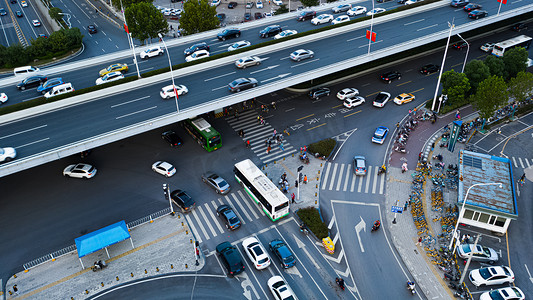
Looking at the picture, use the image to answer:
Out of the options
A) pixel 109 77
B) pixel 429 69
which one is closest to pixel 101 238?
pixel 109 77

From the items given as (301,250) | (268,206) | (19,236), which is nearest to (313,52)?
(268,206)

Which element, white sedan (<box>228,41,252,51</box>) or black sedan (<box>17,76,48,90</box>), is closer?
black sedan (<box>17,76,48,90</box>)

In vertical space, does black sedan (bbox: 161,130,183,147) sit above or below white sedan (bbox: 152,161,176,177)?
above

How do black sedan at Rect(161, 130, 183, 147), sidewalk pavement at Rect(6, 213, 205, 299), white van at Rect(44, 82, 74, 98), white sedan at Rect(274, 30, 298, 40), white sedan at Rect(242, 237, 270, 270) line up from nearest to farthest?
sidewalk pavement at Rect(6, 213, 205, 299) → white sedan at Rect(242, 237, 270, 270) → white van at Rect(44, 82, 74, 98) → black sedan at Rect(161, 130, 183, 147) → white sedan at Rect(274, 30, 298, 40)

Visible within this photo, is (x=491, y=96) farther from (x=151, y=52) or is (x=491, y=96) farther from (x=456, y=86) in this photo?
(x=151, y=52)

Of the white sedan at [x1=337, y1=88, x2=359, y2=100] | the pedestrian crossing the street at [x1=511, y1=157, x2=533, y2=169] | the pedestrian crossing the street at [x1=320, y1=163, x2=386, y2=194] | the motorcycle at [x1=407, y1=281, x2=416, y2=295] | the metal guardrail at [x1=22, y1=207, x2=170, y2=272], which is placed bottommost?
the motorcycle at [x1=407, y1=281, x2=416, y2=295]

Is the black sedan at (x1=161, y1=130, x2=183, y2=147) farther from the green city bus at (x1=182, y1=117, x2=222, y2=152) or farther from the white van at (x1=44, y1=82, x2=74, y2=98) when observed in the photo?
the white van at (x1=44, y1=82, x2=74, y2=98)

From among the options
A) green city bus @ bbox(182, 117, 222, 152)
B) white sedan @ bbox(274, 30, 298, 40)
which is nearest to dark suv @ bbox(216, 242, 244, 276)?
green city bus @ bbox(182, 117, 222, 152)
